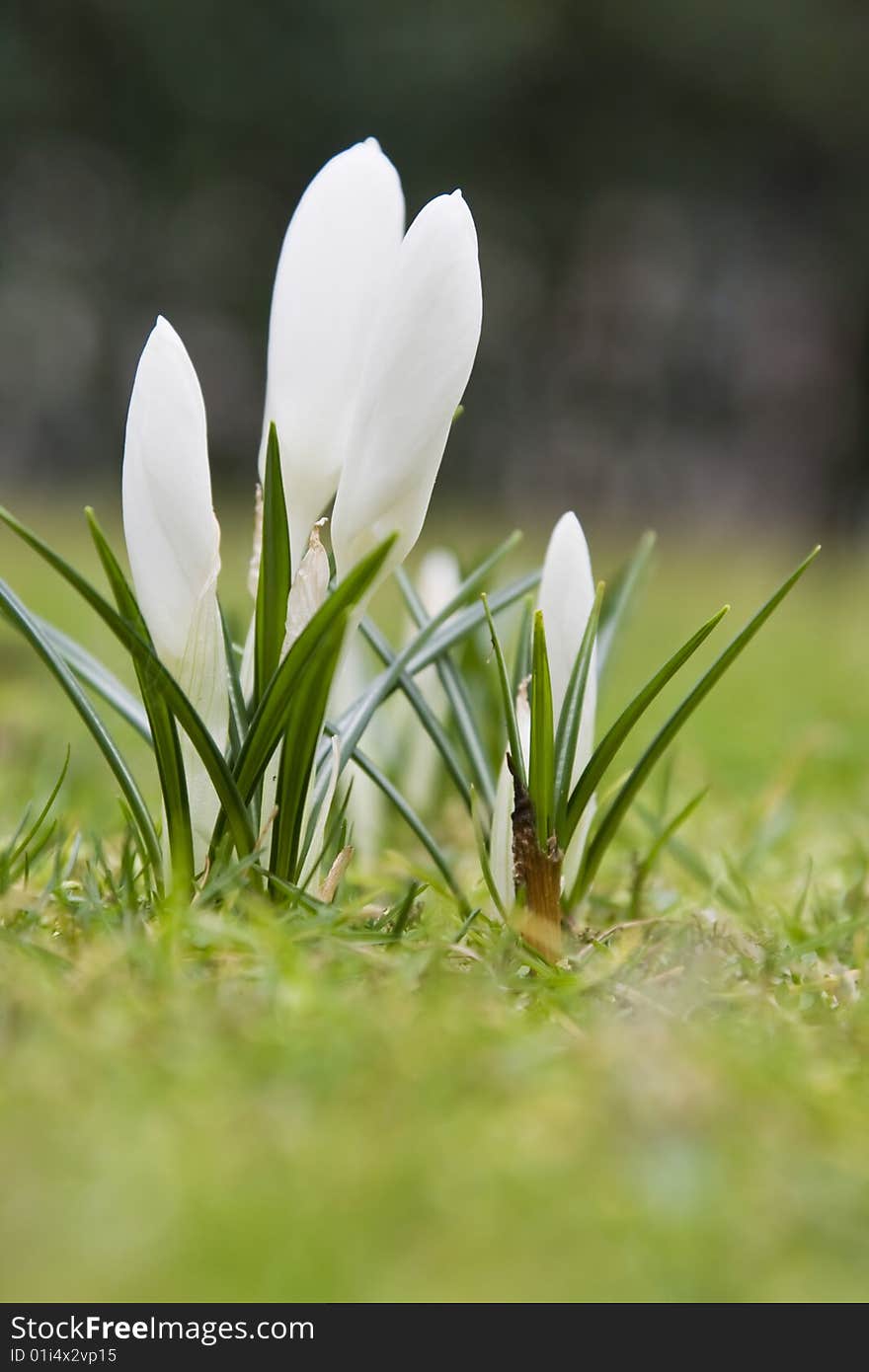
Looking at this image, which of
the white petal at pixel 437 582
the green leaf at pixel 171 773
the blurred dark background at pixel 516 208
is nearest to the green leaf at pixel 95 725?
the green leaf at pixel 171 773

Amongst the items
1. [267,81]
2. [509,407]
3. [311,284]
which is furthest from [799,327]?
[311,284]

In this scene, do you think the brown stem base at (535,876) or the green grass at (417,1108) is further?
the brown stem base at (535,876)

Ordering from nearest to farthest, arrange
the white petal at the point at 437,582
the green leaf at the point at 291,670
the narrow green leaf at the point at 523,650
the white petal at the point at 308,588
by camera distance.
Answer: the green leaf at the point at 291,670 < the white petal at the point at 308,588 < the narrow green leaf at the point at 523,650 < the white petal at the point at 437,582

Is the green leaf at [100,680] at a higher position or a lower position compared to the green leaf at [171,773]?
higher

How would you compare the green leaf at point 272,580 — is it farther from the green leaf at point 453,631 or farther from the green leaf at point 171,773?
the green leaf at point 453,631

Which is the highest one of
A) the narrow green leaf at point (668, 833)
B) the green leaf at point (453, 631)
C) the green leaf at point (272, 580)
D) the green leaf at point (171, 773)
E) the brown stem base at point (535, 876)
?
the green leaf at point (453, 631)

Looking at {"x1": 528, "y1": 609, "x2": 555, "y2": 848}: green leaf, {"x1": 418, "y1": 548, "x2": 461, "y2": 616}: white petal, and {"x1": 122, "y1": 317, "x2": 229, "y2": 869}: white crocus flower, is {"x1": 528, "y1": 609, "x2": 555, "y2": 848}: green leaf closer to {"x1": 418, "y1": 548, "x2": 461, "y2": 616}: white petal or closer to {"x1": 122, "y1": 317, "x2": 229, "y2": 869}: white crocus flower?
{"x1": 122, "y1": 317, "x2": 229, "y2": 869}: white crocus flower

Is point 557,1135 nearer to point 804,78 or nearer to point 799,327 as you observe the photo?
point 804,78
